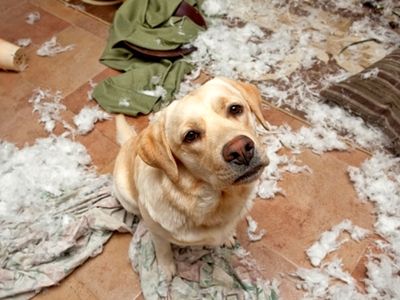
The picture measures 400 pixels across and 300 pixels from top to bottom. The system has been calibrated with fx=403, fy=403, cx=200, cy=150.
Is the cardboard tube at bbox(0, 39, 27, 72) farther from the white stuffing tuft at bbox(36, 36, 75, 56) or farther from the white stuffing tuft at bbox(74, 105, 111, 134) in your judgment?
the white stuffing tuft at bbox(74, 105, 111, 134)

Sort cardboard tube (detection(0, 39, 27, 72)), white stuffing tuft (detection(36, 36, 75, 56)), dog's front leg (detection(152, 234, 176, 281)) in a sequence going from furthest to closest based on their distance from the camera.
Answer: white stuffing tuft (detection(36, 36, 75, 56)) < cardboard tube (detection(0, 39, 27, 72)) < dog's front leg (detection(152, 234, 176, 281))

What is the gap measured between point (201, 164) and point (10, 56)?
6.29 feet

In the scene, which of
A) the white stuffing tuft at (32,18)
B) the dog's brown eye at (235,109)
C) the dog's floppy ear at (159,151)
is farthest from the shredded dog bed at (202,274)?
the white stuffing tuft at (32,18)

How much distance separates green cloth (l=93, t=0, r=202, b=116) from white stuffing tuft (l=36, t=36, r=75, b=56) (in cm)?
31

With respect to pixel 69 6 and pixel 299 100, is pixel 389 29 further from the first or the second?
pixel 69 6

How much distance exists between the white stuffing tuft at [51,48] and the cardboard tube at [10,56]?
0.15 metres

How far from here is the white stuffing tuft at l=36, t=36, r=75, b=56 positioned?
2.74 m

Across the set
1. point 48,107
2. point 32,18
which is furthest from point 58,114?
point 32,18

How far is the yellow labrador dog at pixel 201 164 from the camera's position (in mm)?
1151

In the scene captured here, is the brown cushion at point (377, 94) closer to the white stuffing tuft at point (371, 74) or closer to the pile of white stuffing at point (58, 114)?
the white stuffing tuft at point (371, 74)

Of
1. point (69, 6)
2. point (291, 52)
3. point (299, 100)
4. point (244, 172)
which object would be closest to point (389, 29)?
point (291, 52)

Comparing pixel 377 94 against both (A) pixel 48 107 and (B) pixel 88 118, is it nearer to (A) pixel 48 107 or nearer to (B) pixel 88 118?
(B) pixel 88 118

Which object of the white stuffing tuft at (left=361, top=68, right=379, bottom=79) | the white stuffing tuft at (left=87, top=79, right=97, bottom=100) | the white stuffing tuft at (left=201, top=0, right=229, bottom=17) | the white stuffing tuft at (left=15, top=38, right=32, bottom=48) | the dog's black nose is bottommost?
the white stuffing tuft at (left=87, top=79, right=97, bottom=100)

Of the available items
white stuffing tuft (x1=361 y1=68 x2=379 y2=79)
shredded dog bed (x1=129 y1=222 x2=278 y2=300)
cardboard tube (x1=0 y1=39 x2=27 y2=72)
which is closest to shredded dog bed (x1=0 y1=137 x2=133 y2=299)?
shredded dog bed (x1=129 y1=222 x2=278 y2=300)
